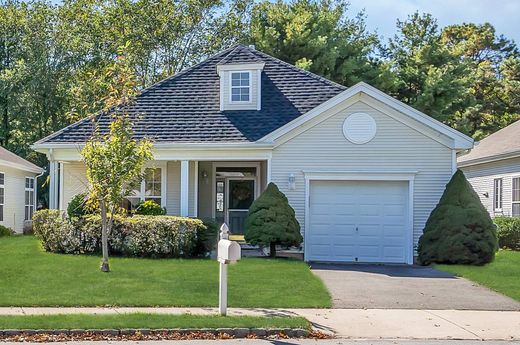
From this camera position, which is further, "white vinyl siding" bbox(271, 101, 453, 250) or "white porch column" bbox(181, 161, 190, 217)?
"white porch column" bbox(181, 161, 190, 217)

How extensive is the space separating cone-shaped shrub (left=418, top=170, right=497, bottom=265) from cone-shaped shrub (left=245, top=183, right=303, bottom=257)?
147 inches

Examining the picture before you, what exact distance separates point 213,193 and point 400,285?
9584 mm

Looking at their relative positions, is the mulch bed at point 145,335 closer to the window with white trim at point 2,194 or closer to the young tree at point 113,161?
the young tree at point 113,161

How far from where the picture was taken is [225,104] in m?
20.5

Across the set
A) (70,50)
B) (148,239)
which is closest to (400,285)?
(148,239)

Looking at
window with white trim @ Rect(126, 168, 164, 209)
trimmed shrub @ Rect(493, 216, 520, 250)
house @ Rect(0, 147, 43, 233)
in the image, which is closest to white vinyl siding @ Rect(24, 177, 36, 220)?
house @ Rect(0, 147, 43, 233)

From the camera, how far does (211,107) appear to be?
813 inches

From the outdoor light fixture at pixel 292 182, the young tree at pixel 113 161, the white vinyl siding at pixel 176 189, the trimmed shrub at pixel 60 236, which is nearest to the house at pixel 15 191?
the white vinyl siding at pixel 176 189

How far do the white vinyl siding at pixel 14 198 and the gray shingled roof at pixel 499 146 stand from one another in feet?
65.6

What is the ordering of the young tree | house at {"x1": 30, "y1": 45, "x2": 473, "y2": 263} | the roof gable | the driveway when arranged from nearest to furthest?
the driveway < the young tree < the roof gable < house at {"x1": 30, "y1": 45, "x2": 473, "y2": 263}

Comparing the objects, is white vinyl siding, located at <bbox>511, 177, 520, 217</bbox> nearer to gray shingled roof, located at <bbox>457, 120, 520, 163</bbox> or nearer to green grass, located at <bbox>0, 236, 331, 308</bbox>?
gray shingled roof, located at <bbox>457, 120, 520, 163</bbox>

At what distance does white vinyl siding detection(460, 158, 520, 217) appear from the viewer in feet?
74.4

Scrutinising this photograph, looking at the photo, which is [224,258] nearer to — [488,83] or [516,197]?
[516,197]

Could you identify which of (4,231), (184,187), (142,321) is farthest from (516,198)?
(4,231)
